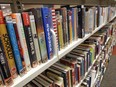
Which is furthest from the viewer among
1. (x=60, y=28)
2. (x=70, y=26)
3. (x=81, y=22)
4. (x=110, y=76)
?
(x=110, y=76)

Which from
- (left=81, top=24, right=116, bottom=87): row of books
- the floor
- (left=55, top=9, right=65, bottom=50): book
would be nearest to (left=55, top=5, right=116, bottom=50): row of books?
(left=55, top=9, right=65, bottom=50): book

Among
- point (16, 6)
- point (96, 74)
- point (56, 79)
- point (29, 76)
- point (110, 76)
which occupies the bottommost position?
point (110, 76)

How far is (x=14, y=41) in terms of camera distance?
48 centimetres

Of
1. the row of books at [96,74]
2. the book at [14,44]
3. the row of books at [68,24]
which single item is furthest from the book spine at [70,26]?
the row of books at [96,74]

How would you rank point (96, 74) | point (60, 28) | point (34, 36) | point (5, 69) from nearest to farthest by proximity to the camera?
point (5, 69) → point (34, 36) → point (60, 28) → point (96, 74)

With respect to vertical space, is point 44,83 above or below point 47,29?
below

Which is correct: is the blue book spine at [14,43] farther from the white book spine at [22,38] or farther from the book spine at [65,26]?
the book spine at [65,26]

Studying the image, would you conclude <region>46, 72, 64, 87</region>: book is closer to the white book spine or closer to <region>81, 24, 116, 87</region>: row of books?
the white book spine

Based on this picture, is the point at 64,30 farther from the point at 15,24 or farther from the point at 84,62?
the point at 84,62

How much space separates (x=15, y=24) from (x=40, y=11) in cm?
14

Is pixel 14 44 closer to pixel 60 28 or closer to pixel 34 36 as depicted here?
pixel 34 36

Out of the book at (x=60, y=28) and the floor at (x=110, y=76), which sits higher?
the book at (x=60, y=28)

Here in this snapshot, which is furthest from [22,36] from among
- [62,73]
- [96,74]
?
[96,74]

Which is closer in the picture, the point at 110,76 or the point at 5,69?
the point at 5,69
